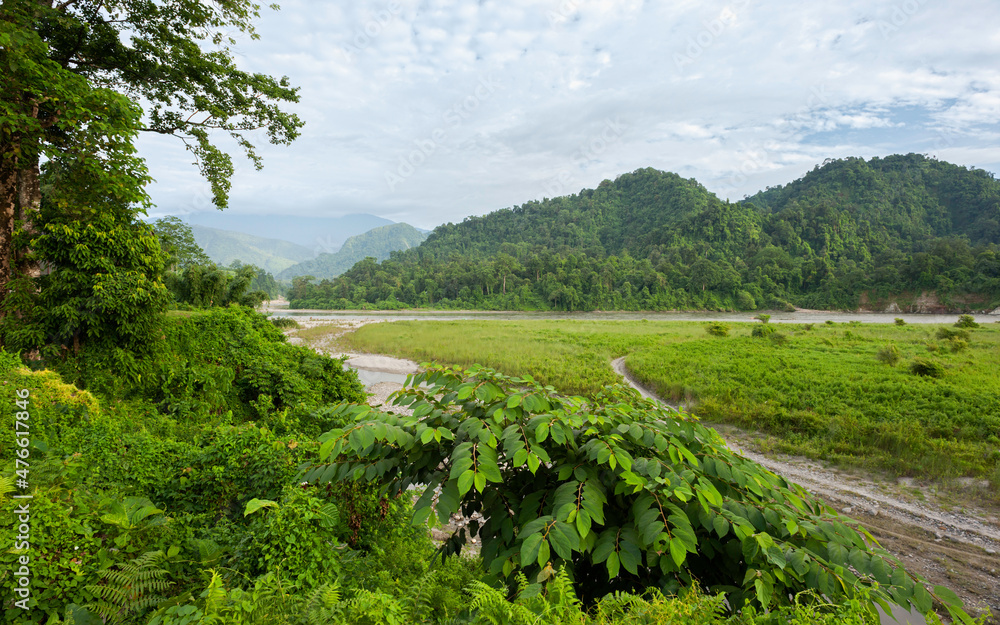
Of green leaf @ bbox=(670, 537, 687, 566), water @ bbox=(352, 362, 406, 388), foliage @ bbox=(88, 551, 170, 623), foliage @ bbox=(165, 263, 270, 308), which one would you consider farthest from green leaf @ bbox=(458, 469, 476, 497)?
water @ bbox=(352, 362, 406, 388)

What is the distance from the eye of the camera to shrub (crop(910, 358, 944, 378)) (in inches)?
603

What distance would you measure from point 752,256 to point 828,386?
100 m

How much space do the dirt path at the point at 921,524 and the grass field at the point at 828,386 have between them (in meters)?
1.00

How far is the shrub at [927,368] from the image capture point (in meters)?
15.3

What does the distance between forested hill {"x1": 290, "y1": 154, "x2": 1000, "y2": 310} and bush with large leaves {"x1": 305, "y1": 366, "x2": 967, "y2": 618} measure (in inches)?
3386

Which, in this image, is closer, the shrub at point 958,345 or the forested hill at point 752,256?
the shrub at point 958,345

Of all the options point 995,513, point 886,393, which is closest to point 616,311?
point 886,393

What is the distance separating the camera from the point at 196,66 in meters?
9.23

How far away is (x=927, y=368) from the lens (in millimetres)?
15477

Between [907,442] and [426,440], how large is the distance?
565 inches

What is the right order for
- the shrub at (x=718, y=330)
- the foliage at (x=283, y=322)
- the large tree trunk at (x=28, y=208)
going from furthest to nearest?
the shrub at (x=718, y=330), the foliage at (x=283, y=322), the large tree trunk at (x=28, y=208)

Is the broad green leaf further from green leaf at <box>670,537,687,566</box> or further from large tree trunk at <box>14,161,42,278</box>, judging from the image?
large tree trunk at <box>14,161,42,278</box>
